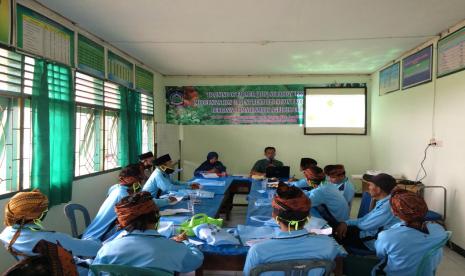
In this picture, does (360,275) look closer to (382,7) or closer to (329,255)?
(329,255)

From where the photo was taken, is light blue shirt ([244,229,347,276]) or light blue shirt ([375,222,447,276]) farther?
light blue shirt ([375,222,447,276])

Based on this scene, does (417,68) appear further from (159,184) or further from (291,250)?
(291,250)

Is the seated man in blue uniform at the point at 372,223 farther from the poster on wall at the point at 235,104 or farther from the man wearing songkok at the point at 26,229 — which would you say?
the poster on wall at the point at 235,104

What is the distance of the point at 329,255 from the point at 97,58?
13.5ft

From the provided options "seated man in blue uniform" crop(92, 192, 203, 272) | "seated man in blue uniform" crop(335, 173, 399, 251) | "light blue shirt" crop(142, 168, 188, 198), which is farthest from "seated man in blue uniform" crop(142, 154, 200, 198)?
"seated man in blue uniform" crop(92, 192, 203, 272)

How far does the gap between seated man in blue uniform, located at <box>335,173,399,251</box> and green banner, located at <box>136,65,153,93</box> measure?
182 inches

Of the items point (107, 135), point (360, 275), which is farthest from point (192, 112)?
point (360, 275)

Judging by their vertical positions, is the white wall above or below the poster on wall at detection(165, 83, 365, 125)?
below

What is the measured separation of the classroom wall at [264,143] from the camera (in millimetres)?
7609

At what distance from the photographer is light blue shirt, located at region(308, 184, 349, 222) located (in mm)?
3305

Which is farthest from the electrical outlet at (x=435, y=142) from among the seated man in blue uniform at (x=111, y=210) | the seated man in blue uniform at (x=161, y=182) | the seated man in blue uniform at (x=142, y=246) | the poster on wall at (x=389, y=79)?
the seated man in blue uniform at (x=142, y=246)

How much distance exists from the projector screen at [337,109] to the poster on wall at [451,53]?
304cm

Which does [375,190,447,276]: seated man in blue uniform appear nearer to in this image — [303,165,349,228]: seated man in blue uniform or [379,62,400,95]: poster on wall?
[303,165,349,228]: seated man in blue uniform

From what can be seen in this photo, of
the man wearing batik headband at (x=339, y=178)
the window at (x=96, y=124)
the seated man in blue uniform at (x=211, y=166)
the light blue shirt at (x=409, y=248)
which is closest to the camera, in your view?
the light blue shirt at (x=409, y=248)
